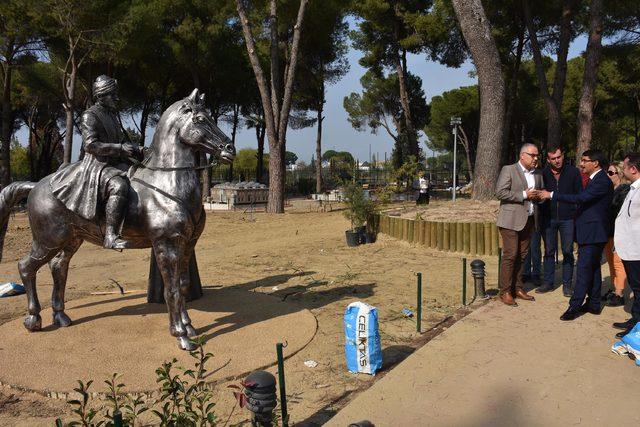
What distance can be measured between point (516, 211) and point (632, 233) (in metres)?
1.35

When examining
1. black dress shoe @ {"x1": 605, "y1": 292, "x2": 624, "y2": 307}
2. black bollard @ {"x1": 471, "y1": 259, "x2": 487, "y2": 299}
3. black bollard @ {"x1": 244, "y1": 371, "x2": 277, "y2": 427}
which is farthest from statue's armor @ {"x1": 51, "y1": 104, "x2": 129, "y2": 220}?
black dress shoe @ {"x1": 605, "y1": 292, "x2": 624, "y2": 307}

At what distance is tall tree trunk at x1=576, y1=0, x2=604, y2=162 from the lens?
46.5 ft

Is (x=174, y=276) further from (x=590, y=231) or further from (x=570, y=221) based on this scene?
(x=570, y=221)

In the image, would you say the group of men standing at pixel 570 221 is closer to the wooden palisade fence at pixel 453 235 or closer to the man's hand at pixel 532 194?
the man's hand at pixel 532 194

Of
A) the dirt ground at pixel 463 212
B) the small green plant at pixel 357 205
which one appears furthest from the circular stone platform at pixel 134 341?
the dirt ground at pixel 463 212

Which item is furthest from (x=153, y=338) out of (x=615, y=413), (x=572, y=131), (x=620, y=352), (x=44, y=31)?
(x=572, y=131)

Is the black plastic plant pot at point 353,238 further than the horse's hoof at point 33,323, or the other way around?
the black plastic plant pot at point 353,238

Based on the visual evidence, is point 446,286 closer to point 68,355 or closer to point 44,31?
point 68,355

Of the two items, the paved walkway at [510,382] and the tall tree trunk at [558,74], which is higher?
the tall tree trunk at [558,74]

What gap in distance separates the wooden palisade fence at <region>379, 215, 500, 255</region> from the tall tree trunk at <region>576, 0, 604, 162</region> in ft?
25.9

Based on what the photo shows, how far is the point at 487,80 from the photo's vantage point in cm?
1159

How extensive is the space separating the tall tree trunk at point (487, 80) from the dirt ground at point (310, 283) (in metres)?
3.43

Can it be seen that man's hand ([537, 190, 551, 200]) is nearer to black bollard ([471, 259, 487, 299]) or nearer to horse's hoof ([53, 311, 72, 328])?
black bollard ([471, 259, 487, 299])

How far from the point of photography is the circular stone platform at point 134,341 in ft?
12.5
